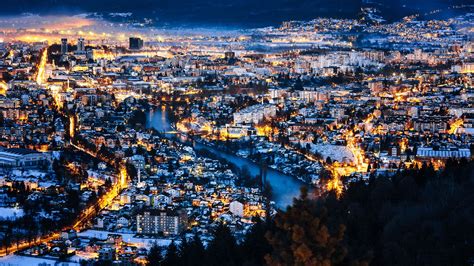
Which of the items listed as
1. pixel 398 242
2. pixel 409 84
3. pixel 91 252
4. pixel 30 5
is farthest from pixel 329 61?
pixel 398 242

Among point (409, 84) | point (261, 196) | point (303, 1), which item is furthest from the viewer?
point (303, 1)

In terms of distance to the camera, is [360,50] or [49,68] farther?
[360,50]

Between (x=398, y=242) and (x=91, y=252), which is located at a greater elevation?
(x=398, y=242)

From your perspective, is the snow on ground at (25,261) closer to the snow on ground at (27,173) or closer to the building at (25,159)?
the snow on ground at (27,173)

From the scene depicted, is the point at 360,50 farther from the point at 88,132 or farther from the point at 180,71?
the point at 88,132

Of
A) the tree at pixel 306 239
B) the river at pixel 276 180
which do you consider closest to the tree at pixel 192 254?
the river at pixel 276 180

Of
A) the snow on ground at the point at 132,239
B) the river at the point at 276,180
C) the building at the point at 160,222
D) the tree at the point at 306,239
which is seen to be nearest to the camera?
the tree at the point at 306,239
